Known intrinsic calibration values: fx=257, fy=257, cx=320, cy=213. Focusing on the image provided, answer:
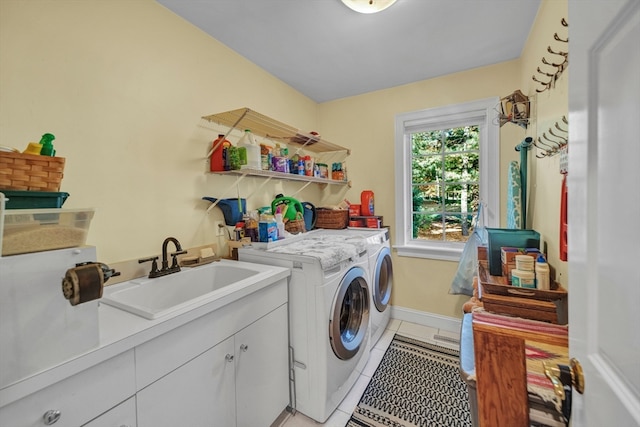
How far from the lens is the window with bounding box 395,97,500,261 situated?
2361mm

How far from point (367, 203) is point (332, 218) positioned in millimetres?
420

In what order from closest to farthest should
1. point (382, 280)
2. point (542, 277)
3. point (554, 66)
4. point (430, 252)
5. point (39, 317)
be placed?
point (39, 317) < point (542, 277) < point (554, 66) < point (382, 280) < point (430, 252)

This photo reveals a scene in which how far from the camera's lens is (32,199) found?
0.74 m

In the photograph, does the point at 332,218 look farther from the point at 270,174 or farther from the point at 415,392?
the point at 415,392

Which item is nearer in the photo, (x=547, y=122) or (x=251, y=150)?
(x=547, y=122)

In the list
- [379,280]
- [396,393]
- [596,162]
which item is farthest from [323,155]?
[596,162]

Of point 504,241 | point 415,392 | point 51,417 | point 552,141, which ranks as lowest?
point 415,392

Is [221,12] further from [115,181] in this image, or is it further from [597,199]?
[597,199]

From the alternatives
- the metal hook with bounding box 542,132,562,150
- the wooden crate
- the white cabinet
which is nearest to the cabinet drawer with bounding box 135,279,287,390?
the white cabinet

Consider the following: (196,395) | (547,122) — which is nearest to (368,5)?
(547,122)

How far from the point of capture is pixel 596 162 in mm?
467

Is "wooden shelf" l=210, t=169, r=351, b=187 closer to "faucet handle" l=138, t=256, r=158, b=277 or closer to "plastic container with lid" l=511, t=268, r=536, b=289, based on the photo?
"faucet handle" l=138, t=256, r=158, b=277

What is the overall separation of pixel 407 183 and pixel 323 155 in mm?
1031

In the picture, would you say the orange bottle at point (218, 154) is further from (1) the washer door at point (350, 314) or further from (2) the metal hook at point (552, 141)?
(2) the metal hook at point (552, 141)
